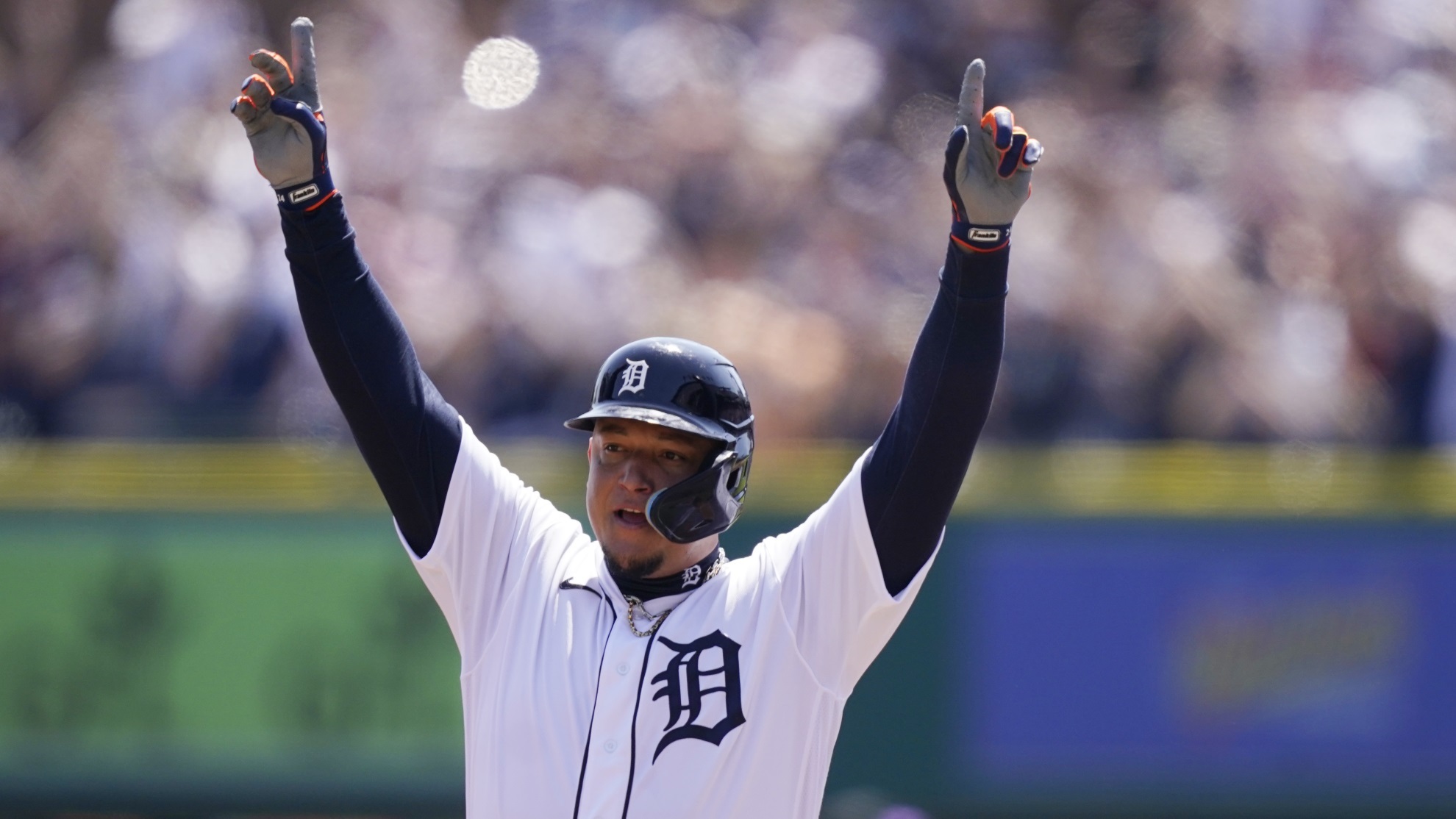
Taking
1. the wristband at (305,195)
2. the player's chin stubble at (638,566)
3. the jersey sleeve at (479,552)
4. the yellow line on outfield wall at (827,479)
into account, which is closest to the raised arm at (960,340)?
the player's chin stubble at (638,566)

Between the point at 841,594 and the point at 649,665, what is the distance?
0.34 m

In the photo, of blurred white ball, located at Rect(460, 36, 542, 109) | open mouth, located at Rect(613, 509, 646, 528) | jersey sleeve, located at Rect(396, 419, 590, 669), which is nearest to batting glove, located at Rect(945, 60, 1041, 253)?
open mouth, located at Rect(613, 509, 646, 528)

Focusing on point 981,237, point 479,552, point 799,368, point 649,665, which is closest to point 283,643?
point 799,368

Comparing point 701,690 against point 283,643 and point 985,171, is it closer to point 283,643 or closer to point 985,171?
point 985,171

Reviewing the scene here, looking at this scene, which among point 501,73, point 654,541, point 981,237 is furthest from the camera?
point 501,73

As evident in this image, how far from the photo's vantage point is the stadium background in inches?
270

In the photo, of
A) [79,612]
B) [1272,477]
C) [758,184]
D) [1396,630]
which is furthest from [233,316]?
[1396,630]

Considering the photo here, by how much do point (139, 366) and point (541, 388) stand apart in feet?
5.35

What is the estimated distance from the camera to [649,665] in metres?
3.02

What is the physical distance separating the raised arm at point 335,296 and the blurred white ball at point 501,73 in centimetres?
565

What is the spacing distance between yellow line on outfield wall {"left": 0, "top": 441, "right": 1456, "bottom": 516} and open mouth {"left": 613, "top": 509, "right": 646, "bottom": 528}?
359 cm

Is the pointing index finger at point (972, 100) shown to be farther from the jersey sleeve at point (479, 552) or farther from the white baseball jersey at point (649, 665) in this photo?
the jersey sleeve at point (479, 552)

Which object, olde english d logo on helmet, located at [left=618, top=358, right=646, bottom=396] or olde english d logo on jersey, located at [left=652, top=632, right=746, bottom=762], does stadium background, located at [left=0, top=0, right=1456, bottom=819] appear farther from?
olde english d logo on jersey, located at [left=652, top=632, right=746, bottom=762]

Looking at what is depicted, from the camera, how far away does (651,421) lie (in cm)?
306
